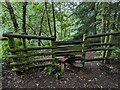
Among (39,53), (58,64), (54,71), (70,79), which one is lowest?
(70,79)

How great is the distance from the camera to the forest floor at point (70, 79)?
412cm

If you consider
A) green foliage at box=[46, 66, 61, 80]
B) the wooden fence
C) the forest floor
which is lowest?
the forest floor

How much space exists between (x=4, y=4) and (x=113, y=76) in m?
5.59

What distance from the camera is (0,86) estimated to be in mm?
4082

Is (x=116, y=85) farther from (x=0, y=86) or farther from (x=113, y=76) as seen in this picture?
(x=0, y=86)

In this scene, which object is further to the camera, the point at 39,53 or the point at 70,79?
the point at 39,53

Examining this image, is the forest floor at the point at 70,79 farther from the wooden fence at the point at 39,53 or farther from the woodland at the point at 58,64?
the wooden fence at the point at 39,53

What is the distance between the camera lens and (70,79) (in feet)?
14.2

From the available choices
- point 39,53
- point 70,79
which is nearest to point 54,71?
point 70,79

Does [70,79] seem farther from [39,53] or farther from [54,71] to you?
[39,53]

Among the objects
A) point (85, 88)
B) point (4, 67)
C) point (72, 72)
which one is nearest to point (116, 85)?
point (85, 88)

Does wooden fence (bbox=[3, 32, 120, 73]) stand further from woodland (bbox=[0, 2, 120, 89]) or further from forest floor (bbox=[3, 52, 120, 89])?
forest floor (bbox=[3, 52, 120, 89])

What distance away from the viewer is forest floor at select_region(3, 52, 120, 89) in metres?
4.12

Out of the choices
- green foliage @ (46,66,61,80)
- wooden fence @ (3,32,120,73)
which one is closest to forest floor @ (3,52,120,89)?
green foliage @ (46,66,61,80)
